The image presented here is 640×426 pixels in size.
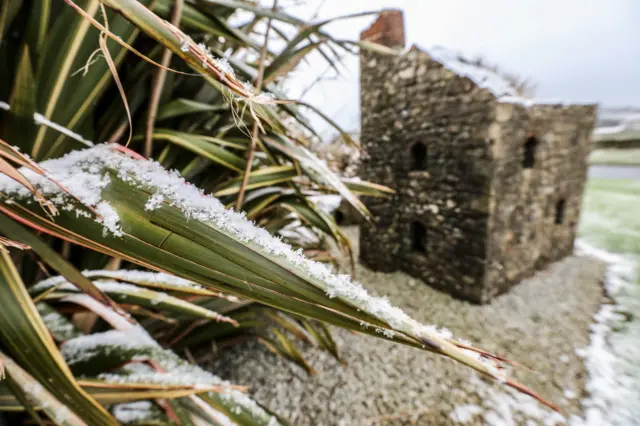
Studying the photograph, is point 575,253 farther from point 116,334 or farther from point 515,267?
point 116,334

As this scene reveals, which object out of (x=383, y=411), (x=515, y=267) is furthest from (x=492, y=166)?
(x=383, y=411)

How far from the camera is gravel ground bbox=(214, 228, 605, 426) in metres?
1.75

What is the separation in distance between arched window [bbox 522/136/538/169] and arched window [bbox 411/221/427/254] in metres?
1.46

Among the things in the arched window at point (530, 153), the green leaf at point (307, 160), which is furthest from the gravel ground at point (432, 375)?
the arched window at point (530, 153)

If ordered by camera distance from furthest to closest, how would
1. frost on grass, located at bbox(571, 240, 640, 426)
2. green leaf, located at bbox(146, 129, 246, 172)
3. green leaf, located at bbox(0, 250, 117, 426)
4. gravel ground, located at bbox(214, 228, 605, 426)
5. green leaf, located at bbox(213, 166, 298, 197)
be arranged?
frost on grass, located at bbox(571, 240, 640, 426), gravel ground, located at bbox(214, 228, 605, 426), green leaf, located at bbox(213, 166, 298, 197), green leaf, located at bbox(146, 129, 246, 172), green leaf, located at bbox(0, 250, 117, 426)

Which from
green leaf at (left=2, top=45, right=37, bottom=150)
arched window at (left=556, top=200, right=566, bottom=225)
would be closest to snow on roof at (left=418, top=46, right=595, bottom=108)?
arched window at (left=556, top=200, right=566, bottom=225)

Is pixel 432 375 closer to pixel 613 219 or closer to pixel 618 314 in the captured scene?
pixel 618 314

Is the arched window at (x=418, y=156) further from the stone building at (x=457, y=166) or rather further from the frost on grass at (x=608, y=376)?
the frost on grass at (x=608, y=376)

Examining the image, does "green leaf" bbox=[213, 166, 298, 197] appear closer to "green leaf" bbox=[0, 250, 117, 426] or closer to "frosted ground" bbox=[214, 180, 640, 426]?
"green leaf" bbox=[0, 250, 117, 426]

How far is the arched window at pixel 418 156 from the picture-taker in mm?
3602

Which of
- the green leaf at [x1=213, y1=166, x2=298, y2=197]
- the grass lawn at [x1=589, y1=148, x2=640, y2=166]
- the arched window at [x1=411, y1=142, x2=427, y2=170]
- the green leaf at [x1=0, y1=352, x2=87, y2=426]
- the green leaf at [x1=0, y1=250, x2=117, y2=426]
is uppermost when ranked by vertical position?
the grass lawn at [x1=589, y1=148, x2=640, y2=166]

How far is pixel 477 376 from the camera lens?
88.1 inches

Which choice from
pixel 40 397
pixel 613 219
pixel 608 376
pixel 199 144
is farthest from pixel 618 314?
pixel 613 219

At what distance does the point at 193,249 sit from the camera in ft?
0.89
